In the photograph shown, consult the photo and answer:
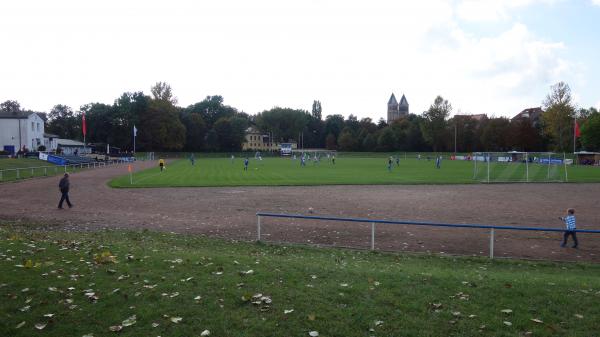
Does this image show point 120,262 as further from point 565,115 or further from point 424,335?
point 565,115

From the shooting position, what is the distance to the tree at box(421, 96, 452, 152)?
12069 centimetres

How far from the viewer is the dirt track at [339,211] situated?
13664 mm

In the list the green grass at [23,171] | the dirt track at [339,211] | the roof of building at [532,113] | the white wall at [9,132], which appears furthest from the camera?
the roof of building at [532,113]

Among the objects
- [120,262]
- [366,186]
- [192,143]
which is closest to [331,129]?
[192,143]

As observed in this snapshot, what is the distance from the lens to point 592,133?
271 ft

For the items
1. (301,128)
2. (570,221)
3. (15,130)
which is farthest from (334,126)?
(570,221)

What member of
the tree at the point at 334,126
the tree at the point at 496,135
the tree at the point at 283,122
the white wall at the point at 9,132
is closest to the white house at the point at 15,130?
the white wall at the point at 9,132

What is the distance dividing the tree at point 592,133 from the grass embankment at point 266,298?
3516 inches

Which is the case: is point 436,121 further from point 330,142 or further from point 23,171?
point 23,171

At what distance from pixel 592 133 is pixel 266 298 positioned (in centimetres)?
9562

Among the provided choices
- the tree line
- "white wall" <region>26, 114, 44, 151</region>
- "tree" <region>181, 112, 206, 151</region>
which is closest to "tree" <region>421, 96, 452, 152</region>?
the tree line

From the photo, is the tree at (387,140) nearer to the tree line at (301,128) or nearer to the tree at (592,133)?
the tree line at (301,128)

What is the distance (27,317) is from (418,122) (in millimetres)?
130734

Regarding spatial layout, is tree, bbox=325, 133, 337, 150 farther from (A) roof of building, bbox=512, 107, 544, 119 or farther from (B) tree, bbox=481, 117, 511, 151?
(A) roof of building, bbox=512, 107, 544, 119
